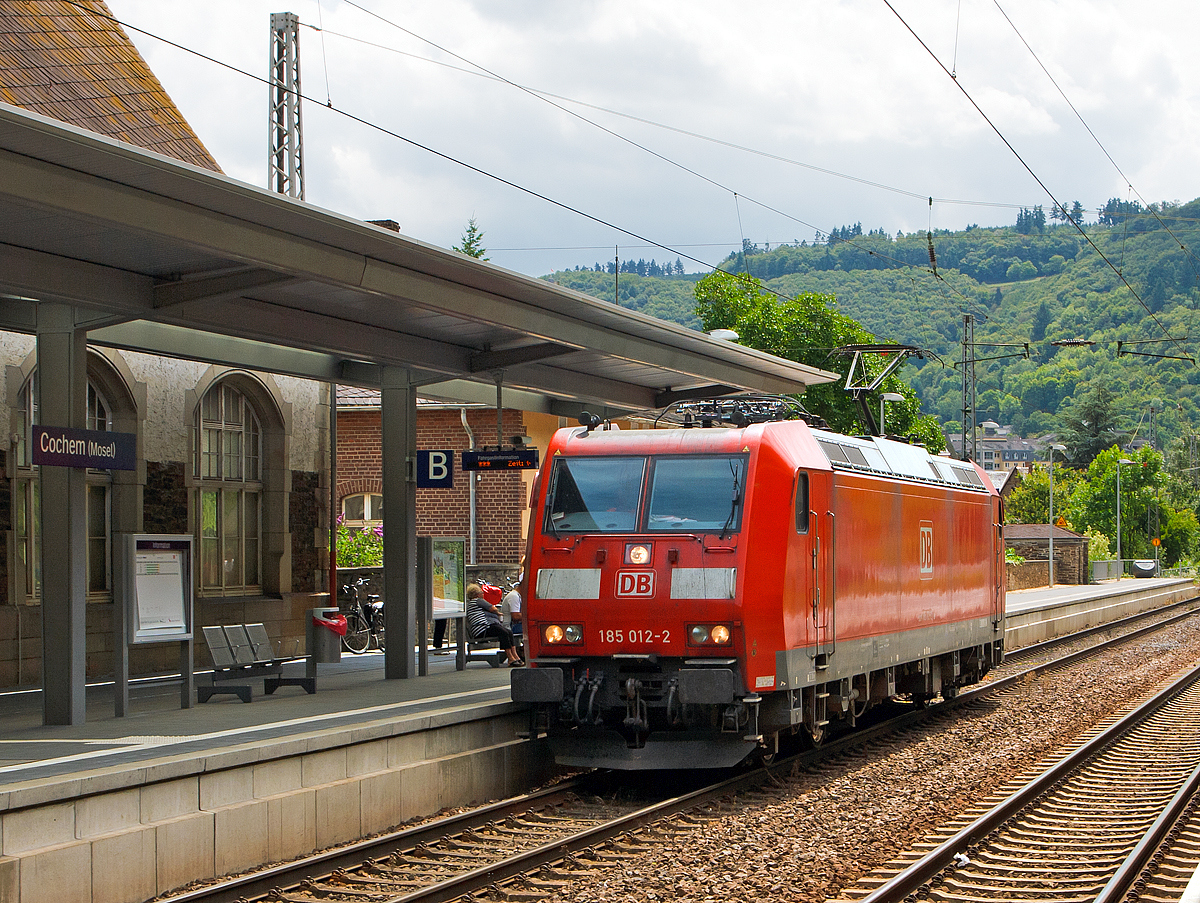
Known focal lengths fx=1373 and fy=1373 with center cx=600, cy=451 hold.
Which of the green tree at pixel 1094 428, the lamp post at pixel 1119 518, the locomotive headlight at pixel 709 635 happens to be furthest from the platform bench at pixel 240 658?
the green tree at pixel 1094 428

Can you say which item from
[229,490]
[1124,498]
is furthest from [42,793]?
[1124,498]

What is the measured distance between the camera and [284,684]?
13.4m

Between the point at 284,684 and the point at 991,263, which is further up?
the point at 991,263

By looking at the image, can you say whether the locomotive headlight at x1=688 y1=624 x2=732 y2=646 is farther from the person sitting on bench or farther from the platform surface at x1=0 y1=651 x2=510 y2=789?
the person sitting on bench

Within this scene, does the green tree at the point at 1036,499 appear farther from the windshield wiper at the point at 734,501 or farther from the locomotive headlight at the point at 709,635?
the locomotive headlight at the point at 709,635

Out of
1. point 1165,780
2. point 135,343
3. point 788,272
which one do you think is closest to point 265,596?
point 135,343

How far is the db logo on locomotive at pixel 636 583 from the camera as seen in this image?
1086cm

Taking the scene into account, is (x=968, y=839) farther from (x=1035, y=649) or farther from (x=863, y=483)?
(x=1035, y=649)

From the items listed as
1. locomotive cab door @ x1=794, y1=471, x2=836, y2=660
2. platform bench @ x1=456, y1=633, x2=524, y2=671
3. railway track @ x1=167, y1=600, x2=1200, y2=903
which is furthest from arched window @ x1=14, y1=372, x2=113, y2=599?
locomotive cab door @ x1=794, y1=471, x2=836, y2=660

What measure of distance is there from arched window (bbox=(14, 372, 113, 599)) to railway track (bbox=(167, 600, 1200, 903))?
255 inches

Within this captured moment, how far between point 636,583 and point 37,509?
281 inches

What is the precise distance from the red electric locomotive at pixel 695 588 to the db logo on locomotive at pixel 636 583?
1 centimetres

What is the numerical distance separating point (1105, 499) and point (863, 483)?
6404cm

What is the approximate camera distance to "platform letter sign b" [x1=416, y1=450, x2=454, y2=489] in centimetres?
1484
